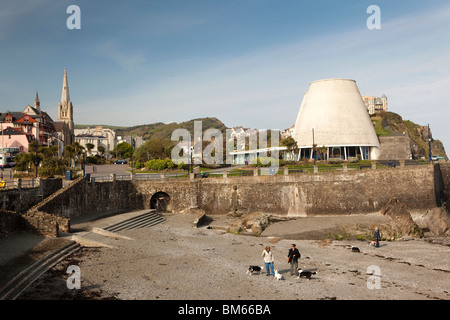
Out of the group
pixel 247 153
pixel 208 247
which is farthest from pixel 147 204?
pixel 247 153

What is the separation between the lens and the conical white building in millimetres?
60094

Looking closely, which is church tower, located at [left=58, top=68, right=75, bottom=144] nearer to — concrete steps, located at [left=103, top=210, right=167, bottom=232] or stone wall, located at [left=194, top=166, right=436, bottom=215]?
concrete steps, located at [left=103, top=210, right=167, bottom=232]

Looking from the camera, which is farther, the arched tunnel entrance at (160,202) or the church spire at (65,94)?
the church spire at (65,94)

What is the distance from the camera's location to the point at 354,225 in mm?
28359

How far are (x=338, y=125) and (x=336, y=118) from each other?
1393 mm

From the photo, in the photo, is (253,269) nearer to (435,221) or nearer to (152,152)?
(435,221)

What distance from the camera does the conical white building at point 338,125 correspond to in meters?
60.1

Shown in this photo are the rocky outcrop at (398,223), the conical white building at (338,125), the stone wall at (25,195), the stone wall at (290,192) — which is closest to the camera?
the stone wall at (25,195)

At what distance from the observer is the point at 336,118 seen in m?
60.6

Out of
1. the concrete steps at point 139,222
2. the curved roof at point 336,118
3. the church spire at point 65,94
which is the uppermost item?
the church spire at point 65,94

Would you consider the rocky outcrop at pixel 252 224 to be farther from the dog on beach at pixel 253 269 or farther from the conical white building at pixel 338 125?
the conical white building at pixel 338 125

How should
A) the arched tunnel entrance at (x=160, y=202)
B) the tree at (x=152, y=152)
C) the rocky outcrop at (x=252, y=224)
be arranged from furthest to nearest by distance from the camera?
1. the tree at (x=152, y=152)
2. the arched tunnel entrance at (x=160, y=202)
3. the rocky outcrop at (x=252, y=224)

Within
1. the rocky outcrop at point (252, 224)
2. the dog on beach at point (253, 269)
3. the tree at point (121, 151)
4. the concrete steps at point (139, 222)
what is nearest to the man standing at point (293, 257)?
the dog on beach at point (253, 269)

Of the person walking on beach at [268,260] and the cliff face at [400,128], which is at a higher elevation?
the cliff face at [400,128]
